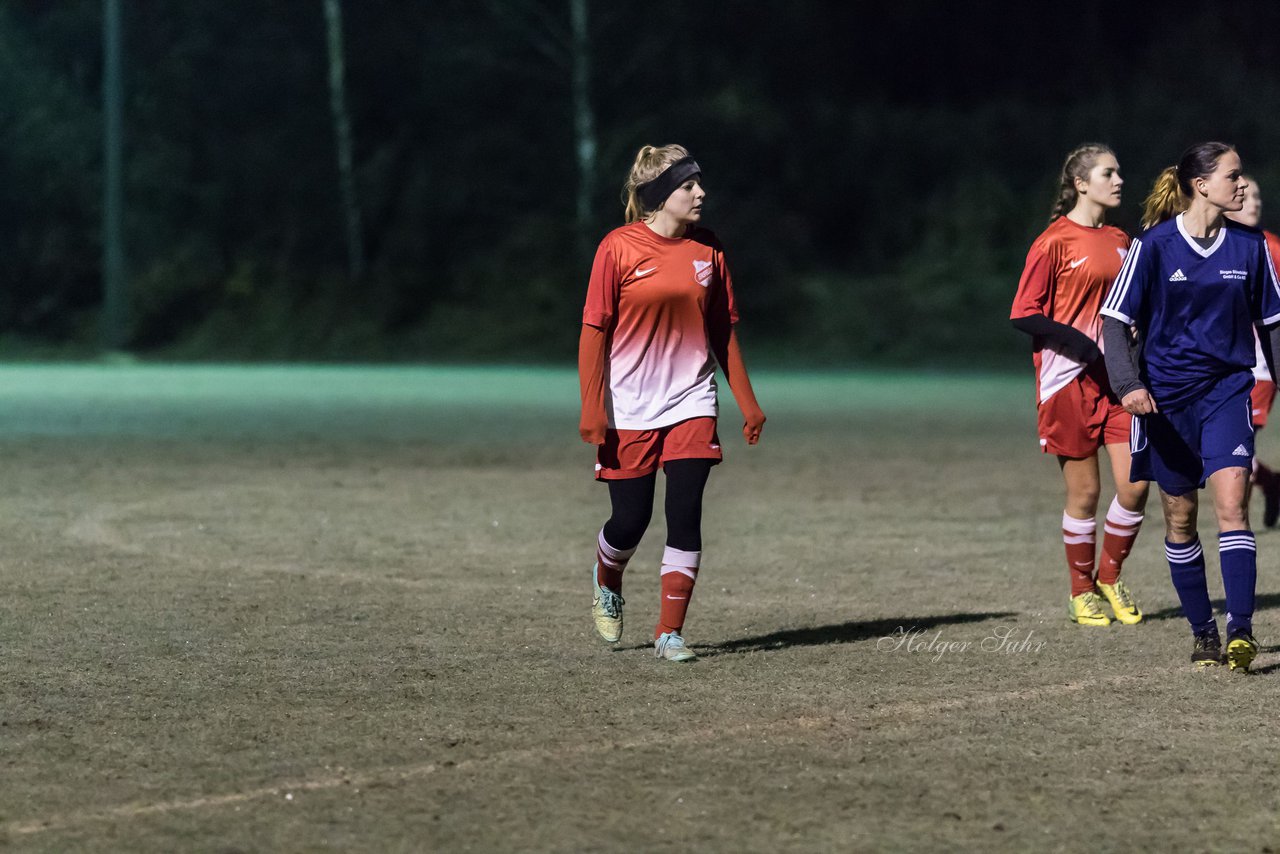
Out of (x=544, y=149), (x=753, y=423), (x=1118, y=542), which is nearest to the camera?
(x=753, y=423)

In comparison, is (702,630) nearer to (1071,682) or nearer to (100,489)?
(1071,682)

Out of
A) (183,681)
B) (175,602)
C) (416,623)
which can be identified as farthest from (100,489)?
(183,681)

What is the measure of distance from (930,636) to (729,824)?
313 centimetres

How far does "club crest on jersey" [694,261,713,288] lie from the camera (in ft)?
24.0

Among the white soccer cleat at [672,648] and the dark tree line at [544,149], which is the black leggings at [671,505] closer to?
the white soccer cleat at [672,648]

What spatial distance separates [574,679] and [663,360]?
1.30m

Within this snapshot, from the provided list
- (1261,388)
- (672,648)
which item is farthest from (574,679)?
(1261,388)

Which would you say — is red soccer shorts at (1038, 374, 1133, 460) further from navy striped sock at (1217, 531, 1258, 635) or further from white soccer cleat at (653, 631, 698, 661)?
white soccer cleat at (653, 631, 698, 661)

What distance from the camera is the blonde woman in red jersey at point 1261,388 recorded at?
28.3ft

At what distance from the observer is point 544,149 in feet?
143

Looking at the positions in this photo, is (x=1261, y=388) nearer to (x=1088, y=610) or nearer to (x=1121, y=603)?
(x=1121, y=603)

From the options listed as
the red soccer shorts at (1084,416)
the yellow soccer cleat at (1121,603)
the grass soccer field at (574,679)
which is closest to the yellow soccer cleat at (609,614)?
the grass soccer field at (574,679)

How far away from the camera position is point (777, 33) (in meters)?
45.6

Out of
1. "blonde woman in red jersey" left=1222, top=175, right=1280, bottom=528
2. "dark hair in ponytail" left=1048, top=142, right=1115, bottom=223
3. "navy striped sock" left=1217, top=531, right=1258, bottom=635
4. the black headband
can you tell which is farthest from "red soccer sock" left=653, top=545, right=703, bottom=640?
"dark hair in ponytail" left=1048, top=142, right=1115, bottom=223
